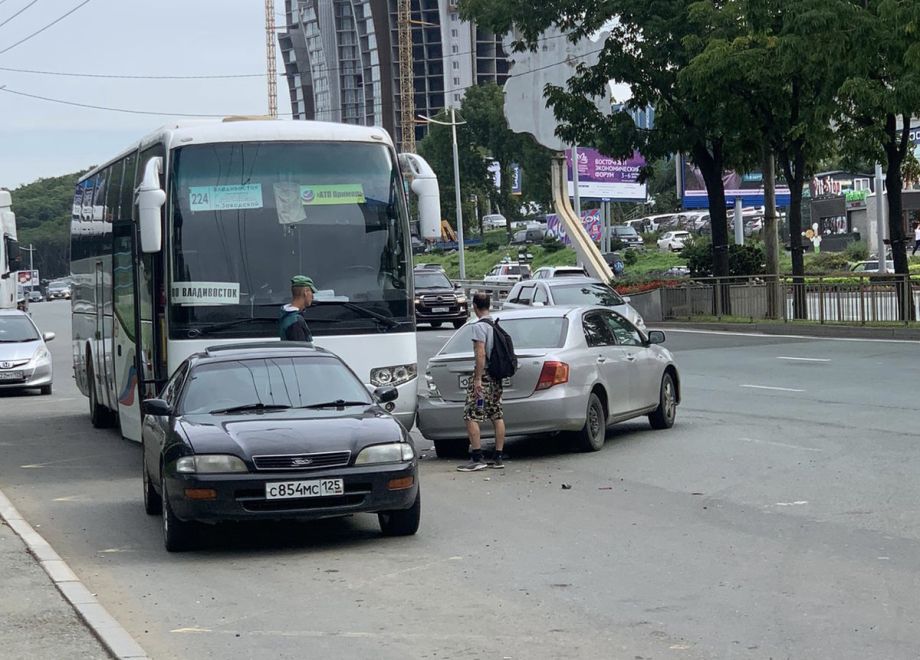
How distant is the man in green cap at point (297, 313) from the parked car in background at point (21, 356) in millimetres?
15158

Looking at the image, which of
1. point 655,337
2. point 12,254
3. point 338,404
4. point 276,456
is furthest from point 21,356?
point 276,456

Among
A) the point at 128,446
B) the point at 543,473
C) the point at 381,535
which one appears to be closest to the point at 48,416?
the point at 128,446

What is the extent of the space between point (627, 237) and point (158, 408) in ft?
265

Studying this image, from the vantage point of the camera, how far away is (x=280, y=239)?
14.2m

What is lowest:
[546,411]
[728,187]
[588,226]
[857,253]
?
[546,411]

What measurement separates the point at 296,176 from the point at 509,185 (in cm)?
10089

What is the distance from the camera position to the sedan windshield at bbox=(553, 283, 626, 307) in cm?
2902

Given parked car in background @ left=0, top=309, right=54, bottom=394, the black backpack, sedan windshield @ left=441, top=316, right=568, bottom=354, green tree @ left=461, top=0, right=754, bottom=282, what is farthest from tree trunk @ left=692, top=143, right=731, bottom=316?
the black backpack

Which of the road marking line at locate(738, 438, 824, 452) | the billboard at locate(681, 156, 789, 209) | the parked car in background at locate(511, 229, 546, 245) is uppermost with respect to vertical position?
the billboard at locate(681, 156, 789, 209)

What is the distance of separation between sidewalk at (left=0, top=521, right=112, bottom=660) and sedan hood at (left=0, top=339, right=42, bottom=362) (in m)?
18.5

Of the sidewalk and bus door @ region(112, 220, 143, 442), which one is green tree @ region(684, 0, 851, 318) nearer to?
bus door @ region(112, 220, 143, 442)

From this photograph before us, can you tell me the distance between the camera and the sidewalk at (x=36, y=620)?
7082 millimetres

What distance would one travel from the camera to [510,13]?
43062 millimetres

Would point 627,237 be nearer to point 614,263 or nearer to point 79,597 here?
point 614,263
